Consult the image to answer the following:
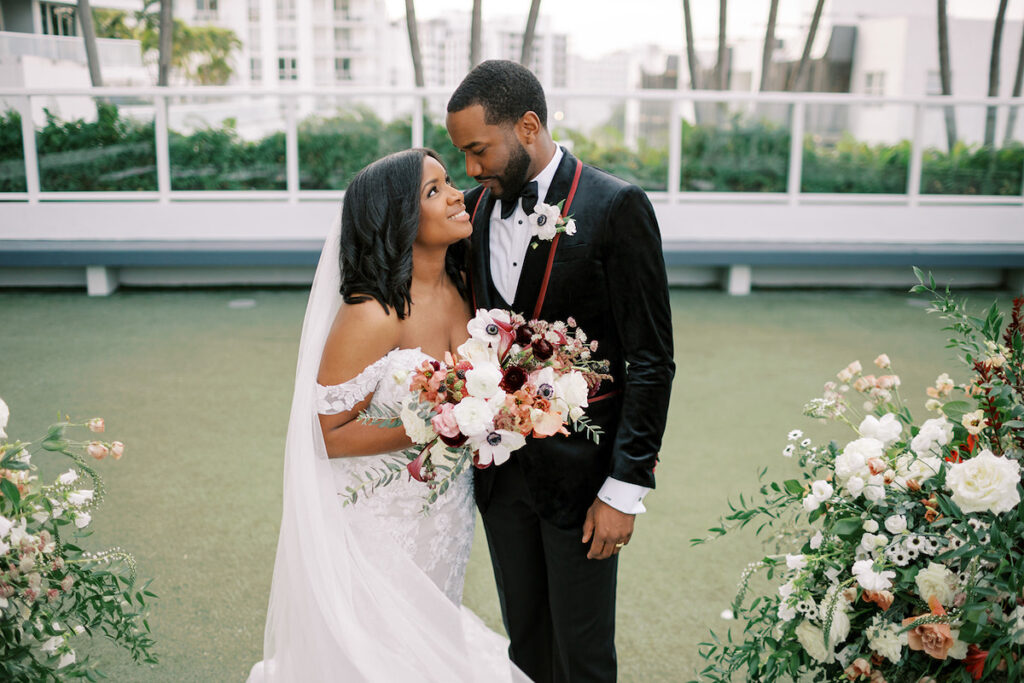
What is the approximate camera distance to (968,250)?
855cm

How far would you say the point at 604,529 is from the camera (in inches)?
80.4

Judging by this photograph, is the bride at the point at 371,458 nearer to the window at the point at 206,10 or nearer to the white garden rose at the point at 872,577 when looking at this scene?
the white garden rose at the point at 872,577

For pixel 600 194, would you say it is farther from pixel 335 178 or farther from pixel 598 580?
pixel 335 178

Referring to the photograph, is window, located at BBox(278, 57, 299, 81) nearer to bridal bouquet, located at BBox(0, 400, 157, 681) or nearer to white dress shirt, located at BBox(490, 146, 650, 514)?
white dress shirt, located at BBox(490, 146, 650, 514)

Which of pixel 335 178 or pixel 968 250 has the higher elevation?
pixel 335 178

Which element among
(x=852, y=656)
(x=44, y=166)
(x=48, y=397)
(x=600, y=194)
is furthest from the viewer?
(x=44, y=166)

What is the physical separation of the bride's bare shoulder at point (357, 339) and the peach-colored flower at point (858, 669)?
1.21 m

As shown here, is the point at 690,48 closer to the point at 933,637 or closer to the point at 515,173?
the point at 515,173

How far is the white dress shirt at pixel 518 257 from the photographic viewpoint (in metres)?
2.02

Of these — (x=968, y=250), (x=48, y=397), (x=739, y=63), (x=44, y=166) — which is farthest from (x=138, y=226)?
(x=739, y=63)

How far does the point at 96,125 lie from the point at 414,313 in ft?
23.9

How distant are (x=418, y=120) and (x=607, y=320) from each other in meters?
6.94

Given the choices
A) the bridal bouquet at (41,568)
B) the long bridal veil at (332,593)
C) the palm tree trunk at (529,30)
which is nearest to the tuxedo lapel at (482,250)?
the long bridal veil at (332,593)

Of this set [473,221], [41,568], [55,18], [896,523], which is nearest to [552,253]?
[473,221]
